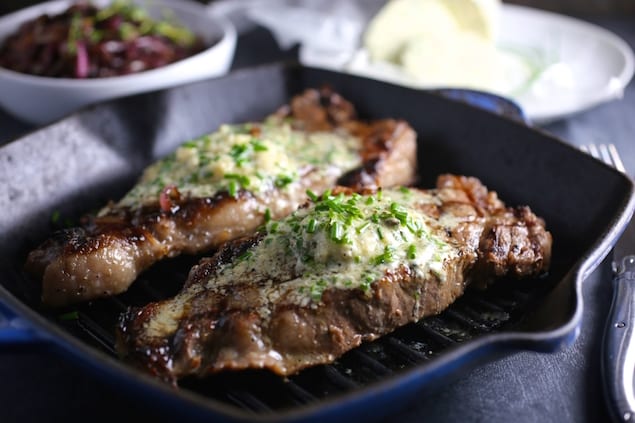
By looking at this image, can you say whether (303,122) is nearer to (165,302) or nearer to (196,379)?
(165,302)

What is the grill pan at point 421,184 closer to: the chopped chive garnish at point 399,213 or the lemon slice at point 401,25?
the chopped chive garnish at point 399,213

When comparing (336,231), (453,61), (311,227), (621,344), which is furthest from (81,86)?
(621,344)

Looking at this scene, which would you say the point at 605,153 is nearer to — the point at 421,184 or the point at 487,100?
the point at 487,100

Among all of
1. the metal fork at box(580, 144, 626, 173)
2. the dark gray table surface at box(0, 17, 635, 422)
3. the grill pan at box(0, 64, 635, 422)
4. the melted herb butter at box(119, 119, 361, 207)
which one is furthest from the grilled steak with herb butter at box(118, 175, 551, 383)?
the metal fork at box(580, 144, 626, 173)

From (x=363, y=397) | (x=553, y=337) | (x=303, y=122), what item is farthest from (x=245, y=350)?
(x=303, y=122)

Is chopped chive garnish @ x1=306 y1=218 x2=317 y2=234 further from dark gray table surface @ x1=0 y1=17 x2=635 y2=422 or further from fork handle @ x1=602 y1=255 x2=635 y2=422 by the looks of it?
fork handle @ x1=602 y1=255 x2=635 y2=422

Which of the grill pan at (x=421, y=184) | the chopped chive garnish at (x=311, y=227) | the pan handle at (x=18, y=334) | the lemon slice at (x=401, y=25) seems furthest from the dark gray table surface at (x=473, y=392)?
the lemon slice at (x=401, y=25)

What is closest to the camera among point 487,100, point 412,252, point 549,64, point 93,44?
point 412,252
